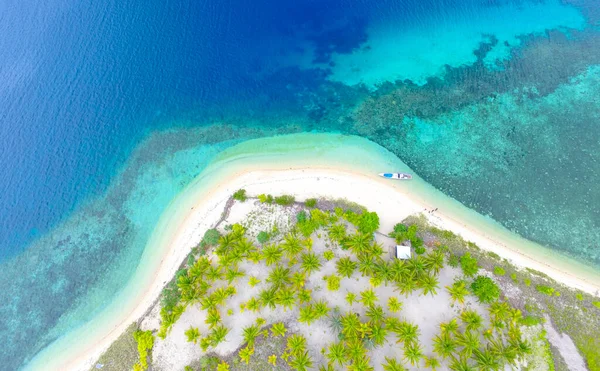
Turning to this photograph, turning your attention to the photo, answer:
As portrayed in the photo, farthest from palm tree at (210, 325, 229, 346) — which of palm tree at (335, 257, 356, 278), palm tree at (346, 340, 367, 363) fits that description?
palm tree at (335, 257, 356, 278)

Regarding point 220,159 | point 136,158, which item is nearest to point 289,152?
point 220,159

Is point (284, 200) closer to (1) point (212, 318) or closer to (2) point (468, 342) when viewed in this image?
(1) point (212, 318)

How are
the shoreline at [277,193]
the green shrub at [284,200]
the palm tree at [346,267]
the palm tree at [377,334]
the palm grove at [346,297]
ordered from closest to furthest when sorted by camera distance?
the palm grove at [346,297] < the palm tree at [377,334] < the palm tree at [346,267] < the shoreline at [277,193] < the green shrub at [284,200]

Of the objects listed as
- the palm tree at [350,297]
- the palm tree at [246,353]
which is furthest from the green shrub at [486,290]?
the palm tree at [246,353]

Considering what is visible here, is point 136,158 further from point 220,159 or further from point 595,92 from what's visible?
point 595,92

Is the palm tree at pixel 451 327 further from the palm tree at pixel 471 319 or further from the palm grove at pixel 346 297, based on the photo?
the palm tree at pixel 471 319

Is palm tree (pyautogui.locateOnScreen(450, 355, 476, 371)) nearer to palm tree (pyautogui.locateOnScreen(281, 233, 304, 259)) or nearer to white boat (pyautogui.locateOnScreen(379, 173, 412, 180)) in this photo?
palm tree (pyautogui.locateOnScreen(281, 233, 304, 259))

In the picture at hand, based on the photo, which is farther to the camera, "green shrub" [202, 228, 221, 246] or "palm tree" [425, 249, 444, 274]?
"green shrub" [202, 228, 221, 246]
